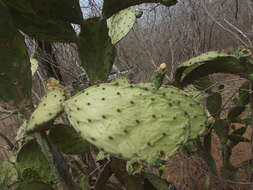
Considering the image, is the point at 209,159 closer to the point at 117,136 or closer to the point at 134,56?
the point at 117,136

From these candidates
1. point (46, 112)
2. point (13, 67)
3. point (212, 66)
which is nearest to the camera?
point (46, 112)

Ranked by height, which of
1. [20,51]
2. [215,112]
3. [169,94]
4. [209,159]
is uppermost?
[20,51]

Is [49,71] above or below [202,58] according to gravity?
below

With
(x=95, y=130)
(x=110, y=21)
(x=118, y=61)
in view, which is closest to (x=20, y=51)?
(x=95, y=130)

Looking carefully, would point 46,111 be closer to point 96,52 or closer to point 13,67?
point 13,67

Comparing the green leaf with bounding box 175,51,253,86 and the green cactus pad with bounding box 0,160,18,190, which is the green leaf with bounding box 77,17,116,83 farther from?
the green cactus pad with bounding box 0,160,18,190

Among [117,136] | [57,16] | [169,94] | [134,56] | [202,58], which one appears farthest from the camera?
[134,56]

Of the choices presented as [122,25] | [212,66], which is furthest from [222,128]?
[122,25]
